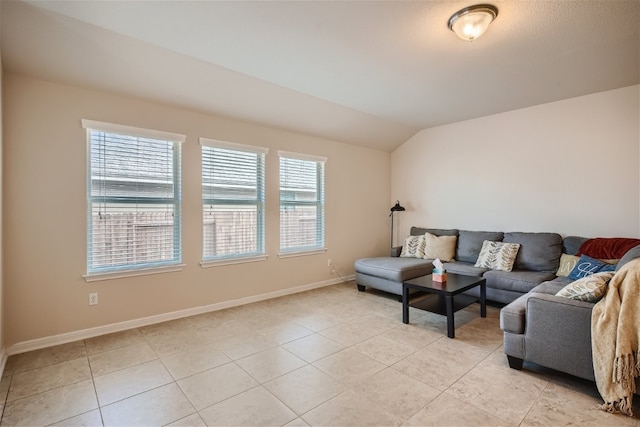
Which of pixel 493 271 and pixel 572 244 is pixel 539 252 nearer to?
pixel 572 244

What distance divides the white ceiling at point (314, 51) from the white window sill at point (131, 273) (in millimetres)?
1796

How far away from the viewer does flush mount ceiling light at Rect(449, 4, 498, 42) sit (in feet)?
7.09

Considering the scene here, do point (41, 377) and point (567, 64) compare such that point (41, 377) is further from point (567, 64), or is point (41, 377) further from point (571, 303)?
point (567, 64)

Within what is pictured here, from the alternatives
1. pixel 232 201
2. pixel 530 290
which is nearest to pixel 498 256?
pixel 530 290

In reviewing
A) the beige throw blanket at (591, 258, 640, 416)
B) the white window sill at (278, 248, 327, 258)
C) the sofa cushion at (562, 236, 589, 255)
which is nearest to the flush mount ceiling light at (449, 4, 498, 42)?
the beige throw blanket at (591, 258, 640, 416)

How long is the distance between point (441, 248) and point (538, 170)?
5.44 ft

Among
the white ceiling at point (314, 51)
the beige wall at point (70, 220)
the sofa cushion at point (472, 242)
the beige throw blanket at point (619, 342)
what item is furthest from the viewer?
the sofa cushion at point (472, 242)

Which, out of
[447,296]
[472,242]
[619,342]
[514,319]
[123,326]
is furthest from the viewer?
[472,242]

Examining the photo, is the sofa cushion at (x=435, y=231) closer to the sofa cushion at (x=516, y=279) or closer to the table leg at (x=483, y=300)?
the sofa cushion at (x=516, y=279)

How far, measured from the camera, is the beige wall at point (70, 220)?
2682 mm

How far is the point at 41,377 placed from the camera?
229 centimetres

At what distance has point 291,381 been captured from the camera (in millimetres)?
2248

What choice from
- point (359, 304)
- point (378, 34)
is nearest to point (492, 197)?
point (359, 304)

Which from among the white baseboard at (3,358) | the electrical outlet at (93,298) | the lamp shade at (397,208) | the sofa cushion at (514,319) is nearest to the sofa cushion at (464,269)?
the lamp shade at (397,208)
